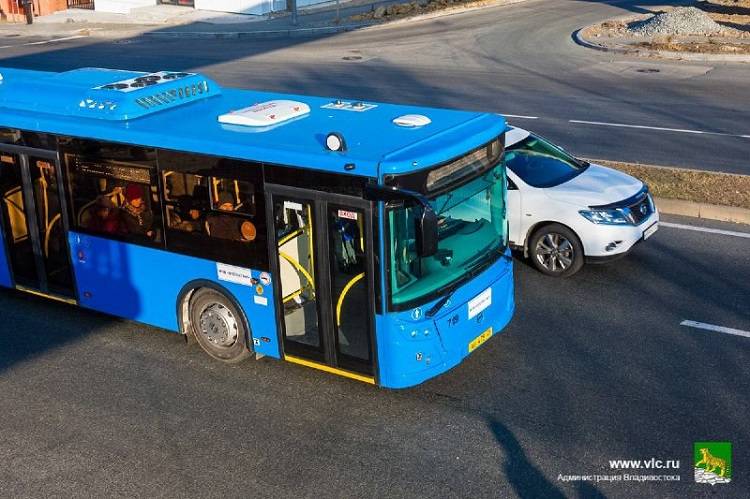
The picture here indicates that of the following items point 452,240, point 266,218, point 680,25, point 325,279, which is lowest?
point 680,25

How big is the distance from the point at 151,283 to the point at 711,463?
5666 millimetres

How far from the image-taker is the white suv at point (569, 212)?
35.8 feet

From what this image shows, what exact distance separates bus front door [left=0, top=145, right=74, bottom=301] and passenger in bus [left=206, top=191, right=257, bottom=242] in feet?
7.13

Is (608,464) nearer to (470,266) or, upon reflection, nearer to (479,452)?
(479,452)

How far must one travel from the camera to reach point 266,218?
8.23m

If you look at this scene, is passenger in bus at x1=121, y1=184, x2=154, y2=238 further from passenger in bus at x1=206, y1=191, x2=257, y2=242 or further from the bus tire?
the bus tire

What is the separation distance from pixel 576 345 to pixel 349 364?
8.73ft

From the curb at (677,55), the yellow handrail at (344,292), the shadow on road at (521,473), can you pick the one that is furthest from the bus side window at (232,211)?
the curb at (677,55)

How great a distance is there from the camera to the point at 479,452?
754 cm

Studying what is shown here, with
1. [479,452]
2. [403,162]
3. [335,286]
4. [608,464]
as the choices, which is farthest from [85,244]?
[608,464]

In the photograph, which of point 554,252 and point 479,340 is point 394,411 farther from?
point 554,252

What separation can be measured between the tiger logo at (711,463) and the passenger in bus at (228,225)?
436cm

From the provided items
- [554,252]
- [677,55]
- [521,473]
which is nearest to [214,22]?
[677,55]

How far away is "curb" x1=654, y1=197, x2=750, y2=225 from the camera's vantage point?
12.7 meters
